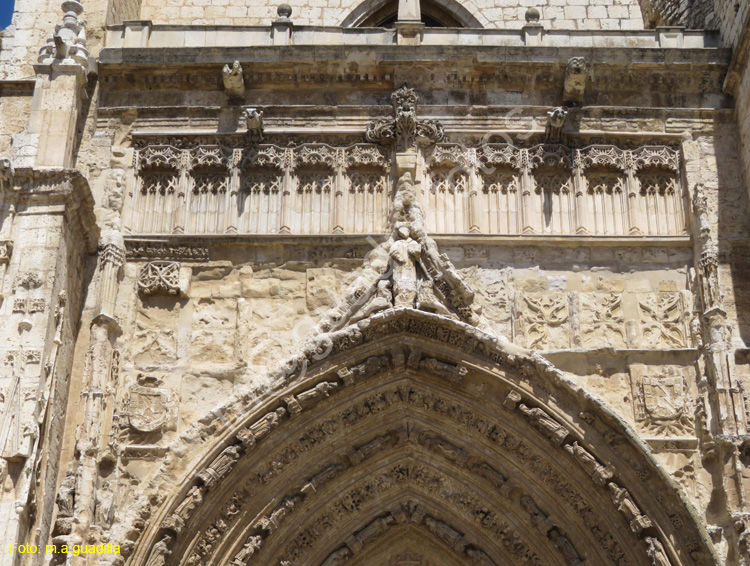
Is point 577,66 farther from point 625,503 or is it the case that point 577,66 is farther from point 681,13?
point 625,503

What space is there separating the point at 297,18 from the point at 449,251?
4.39m

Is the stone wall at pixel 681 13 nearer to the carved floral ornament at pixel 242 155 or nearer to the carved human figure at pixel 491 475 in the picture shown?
the carved floral ornament at pixel 242 155

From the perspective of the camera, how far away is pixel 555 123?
1189cm

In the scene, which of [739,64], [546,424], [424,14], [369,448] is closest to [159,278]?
[369,448]

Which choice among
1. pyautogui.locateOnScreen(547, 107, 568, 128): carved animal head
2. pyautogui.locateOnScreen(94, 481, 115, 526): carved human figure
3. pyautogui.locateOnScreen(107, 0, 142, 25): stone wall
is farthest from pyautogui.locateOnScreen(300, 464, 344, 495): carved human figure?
pyautogui.locateOnScreen(107, 0, 142, 25): stone wall

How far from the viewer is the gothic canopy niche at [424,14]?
48.3 ft

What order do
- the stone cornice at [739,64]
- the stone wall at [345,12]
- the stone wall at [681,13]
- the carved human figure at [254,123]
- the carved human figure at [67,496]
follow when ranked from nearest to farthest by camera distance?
the carved human figure at [67,496] → the stone cornice at [739,64] → the carved human figure at [254,123] → the stone wall at [681,13] → the stone wall at [345,12]

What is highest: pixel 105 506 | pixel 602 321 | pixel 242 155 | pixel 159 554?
pixel 242 155

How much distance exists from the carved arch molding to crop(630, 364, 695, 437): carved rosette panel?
1.14 feet

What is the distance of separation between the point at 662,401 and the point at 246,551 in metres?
3.79

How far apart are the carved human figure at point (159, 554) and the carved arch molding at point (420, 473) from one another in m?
0.01

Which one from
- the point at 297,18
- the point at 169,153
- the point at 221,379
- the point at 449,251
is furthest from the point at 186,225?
the point at 297,18

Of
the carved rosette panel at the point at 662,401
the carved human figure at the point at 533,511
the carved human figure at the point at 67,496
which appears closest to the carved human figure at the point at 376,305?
the carved human figure at the point at 533,511

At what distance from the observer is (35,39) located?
12.4m
